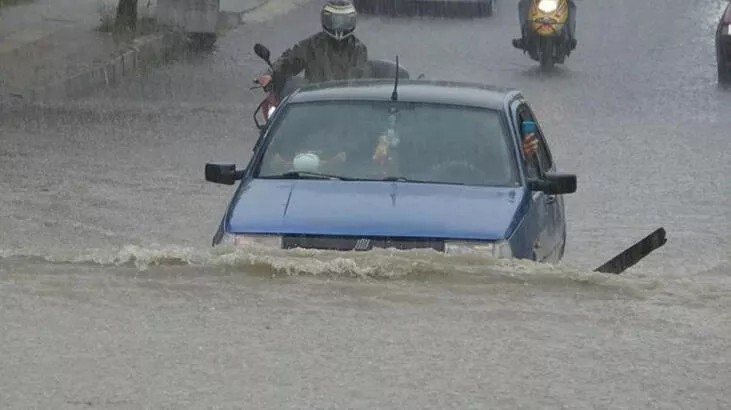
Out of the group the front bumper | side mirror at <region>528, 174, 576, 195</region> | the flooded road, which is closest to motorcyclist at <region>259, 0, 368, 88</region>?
the flooded road

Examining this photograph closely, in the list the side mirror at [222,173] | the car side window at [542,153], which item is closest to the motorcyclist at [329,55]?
the car side window at [542,153]

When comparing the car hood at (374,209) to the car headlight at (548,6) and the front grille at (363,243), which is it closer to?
the front grille at (363,243)

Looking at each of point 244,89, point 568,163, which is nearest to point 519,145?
point 568,163

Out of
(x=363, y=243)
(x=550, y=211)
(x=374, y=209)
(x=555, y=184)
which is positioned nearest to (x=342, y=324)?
(x=363, y=243)

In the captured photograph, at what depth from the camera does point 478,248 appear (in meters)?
8.72

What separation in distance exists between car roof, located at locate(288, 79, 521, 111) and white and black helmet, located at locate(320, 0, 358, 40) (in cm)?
313

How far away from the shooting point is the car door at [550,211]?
9875 millimetres

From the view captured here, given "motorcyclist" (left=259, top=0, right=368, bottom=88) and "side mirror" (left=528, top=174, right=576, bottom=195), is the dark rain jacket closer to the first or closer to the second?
"motorcyclist" (left=259, top=0, right=368, bottom=88)

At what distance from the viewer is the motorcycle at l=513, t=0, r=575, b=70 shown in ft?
81.8

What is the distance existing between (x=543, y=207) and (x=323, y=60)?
14.1 feet

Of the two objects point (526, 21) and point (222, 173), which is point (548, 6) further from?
point (222, 173)

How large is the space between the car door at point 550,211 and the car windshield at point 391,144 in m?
0.41

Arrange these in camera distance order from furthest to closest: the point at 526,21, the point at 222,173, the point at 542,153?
1. the point at 526,21
2. the point at 542,153
3. the point at 222,173

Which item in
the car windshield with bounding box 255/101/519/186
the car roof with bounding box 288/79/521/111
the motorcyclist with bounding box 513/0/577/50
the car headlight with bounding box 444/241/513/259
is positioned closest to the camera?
the car headlight with bounding box 444/241/513/259
